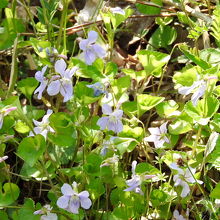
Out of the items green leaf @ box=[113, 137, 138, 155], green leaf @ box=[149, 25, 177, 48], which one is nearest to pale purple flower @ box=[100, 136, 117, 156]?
green leaf @ box=[113, 137, 138, 155]

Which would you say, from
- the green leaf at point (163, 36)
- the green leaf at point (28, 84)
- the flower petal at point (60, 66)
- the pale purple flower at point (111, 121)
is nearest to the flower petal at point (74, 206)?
the pale purple flower at point (111, 121)

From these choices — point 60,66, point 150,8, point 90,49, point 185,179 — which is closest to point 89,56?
point 90,49

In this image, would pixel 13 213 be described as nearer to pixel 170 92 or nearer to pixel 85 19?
pixel 170 92

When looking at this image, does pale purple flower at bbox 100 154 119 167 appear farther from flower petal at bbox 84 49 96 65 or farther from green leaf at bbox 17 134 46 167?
flower petal at bbox 84 49 96 65

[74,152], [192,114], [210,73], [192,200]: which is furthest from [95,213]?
[210,73]

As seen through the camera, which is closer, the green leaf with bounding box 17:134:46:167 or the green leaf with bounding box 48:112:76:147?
the green leaf with bounding box 17:134:46:167

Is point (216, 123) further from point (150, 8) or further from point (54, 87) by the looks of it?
point (150, 8)

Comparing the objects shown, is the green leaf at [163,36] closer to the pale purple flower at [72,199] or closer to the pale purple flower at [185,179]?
the pale purple flower at [185,179]
